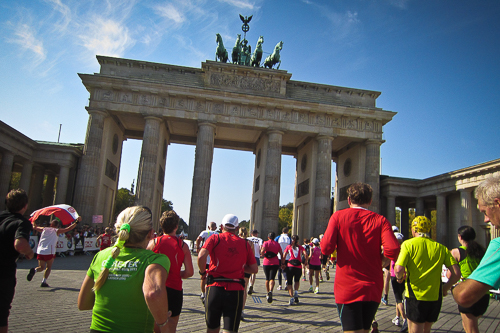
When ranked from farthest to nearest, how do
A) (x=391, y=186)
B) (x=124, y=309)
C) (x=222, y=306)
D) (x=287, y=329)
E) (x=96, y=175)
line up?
(x=391, y=186), (x=96, y=175), (x=287, y=329), (x=222, y=306), (x=124, y=309)

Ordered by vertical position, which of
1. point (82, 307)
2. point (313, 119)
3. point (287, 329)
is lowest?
point (287, 329)

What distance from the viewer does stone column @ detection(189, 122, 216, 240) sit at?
3203 cm

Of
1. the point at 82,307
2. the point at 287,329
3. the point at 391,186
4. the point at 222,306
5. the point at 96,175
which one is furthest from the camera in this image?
the point at 391,186

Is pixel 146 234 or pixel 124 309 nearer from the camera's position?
pixel 124 309

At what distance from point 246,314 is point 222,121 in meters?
27.2

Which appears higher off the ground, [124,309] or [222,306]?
[124,309]

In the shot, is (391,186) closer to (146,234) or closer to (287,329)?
(287,329)

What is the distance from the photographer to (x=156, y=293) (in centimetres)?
253

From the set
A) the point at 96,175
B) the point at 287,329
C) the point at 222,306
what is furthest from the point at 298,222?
the point at 222,306

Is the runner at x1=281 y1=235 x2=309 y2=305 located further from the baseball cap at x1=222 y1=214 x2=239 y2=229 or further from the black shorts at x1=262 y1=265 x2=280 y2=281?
the baseball cap at x1=222 y1=214 x2=239 y2=229

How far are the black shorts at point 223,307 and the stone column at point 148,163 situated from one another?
28265mm

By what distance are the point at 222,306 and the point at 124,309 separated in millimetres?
2050

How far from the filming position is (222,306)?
449cm

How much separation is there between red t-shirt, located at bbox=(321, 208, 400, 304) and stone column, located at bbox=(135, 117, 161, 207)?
29419mm
